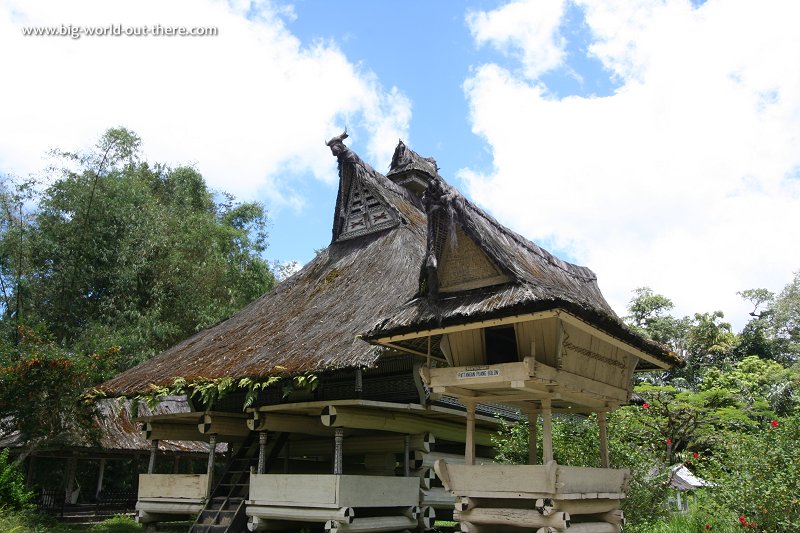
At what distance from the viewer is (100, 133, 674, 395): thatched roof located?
8062 mm

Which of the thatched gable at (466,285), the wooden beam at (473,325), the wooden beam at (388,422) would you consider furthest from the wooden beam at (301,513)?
the wooden beam at (473,325)

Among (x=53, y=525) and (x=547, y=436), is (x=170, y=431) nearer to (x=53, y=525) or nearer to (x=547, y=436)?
(x=53, y=525)

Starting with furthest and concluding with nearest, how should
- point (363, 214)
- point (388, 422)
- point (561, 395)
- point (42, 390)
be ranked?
point (363, 214) → point (42, 390) → point (388, 422) → point (561, 395)

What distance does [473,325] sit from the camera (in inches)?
305

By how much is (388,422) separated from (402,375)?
2.95 ft

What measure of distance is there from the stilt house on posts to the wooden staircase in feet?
0.12

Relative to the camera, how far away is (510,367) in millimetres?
7566

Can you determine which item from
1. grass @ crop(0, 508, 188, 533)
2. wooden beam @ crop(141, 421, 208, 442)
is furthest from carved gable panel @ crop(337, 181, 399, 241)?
grass @ crop(0, 508, 188, 533)

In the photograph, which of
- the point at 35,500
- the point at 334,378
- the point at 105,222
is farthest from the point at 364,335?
the point at 105,222

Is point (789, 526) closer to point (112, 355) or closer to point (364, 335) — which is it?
point (364, 335)

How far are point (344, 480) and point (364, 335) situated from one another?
2923 mm

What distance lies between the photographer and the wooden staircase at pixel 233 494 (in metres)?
11.2

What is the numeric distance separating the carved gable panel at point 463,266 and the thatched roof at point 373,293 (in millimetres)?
123

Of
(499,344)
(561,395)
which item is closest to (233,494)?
(499,344)
